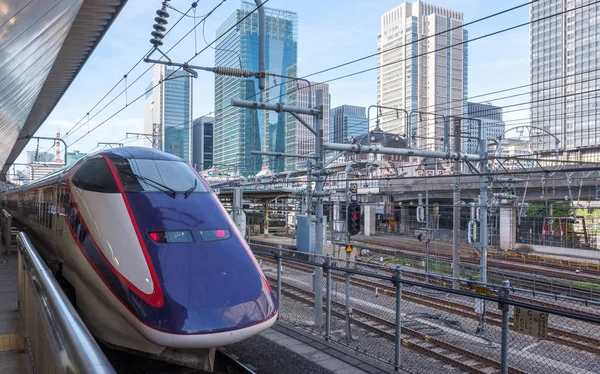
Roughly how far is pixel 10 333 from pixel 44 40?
6.18 m

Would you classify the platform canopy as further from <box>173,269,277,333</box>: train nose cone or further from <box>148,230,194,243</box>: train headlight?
<box>173,269,277,333</box>: train nose cone

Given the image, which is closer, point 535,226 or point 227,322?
point 227,322

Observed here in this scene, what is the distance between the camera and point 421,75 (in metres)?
71.5

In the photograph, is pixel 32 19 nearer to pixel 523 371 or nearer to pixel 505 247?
pixel 523 371

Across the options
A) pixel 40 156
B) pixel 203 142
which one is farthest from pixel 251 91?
pixel 203 142

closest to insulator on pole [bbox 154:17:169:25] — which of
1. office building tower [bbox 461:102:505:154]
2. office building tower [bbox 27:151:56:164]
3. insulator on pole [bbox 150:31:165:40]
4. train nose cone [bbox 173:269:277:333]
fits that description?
insulator on pole [bbox 150:31:165:40]

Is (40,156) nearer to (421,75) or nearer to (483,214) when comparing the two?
(421,75)

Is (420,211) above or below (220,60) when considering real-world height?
below

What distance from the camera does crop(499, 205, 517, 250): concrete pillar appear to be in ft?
123

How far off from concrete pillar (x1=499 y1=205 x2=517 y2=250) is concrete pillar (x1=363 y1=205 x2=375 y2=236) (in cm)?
1444

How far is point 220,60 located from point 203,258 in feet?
63.5

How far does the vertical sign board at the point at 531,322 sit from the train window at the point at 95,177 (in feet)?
17.4

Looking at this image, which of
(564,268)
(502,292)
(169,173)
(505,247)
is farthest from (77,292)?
(505,247)

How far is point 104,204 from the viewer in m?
6.43
